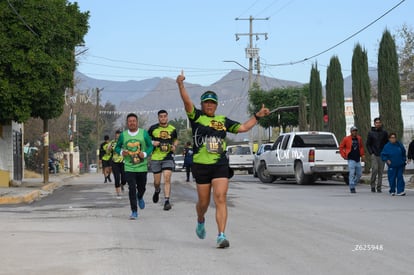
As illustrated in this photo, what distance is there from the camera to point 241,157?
42.9 m

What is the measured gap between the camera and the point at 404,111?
A: 51.2 metres

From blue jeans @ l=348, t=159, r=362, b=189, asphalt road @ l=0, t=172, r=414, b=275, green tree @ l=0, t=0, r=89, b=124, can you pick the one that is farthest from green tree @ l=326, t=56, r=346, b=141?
asphalt road @ l=0, t=172, r=414, b=275

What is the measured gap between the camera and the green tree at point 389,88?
28531 millimetres

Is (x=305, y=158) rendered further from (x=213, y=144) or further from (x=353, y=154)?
(x=213, y=144)

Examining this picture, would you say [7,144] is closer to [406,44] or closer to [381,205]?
[381,205]

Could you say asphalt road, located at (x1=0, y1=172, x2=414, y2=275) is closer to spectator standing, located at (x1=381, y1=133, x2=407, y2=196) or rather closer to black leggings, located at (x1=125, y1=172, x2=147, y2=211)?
black leggings, located at (x1=125, y1=172, x2=147, y2=211)

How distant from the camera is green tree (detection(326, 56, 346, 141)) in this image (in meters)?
37.0

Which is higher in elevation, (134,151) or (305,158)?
(134,151)

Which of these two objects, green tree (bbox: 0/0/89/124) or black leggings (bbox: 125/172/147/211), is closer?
black leggings (bbox: 125/172/147/211)

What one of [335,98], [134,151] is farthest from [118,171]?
[335,98]

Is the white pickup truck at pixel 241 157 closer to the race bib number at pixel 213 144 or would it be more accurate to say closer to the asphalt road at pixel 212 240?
the asphalt road at pixel 212 240

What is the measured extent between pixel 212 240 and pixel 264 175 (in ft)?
65.1

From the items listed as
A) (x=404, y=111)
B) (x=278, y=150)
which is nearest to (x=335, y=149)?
(x=278, y=150)

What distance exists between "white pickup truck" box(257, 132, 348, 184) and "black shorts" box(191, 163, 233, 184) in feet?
53.7
